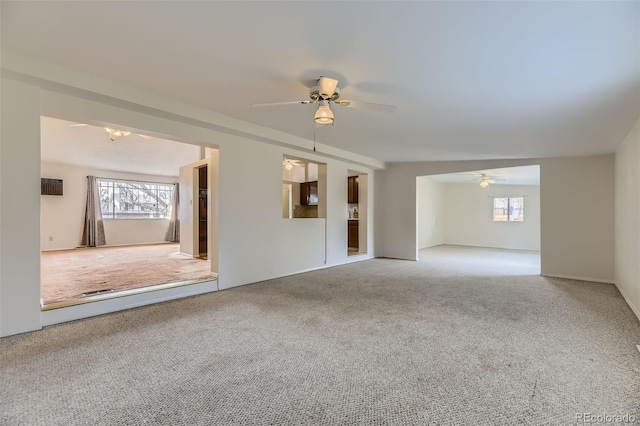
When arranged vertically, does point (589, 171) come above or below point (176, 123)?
below

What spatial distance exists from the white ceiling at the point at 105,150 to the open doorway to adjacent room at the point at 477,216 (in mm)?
6961

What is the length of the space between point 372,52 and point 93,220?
31.6 feet

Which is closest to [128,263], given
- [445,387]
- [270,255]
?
[270,255]

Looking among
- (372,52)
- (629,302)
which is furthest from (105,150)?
(629,302)

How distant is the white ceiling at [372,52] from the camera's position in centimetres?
173

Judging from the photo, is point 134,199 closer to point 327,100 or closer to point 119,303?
point 119,303

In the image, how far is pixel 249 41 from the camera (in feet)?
6.71

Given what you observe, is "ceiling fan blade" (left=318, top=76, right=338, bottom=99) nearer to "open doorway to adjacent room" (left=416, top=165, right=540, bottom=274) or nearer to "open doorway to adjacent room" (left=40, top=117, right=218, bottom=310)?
"open doorway to adjacent room" (left=40, top=117, right=218, bottom=310)

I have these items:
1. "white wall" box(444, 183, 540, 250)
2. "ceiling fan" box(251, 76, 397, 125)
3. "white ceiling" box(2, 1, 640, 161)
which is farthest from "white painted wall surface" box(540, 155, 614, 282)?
"ceiling fan" box(251, 76, 397, 125)

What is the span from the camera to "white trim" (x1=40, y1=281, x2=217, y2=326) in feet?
9.05

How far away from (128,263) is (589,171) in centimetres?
866

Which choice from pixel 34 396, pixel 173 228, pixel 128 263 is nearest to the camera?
pixel 34 396

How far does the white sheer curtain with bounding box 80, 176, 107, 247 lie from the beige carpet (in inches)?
83.6

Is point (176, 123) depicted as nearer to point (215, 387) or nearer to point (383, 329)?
point (215, 387)
